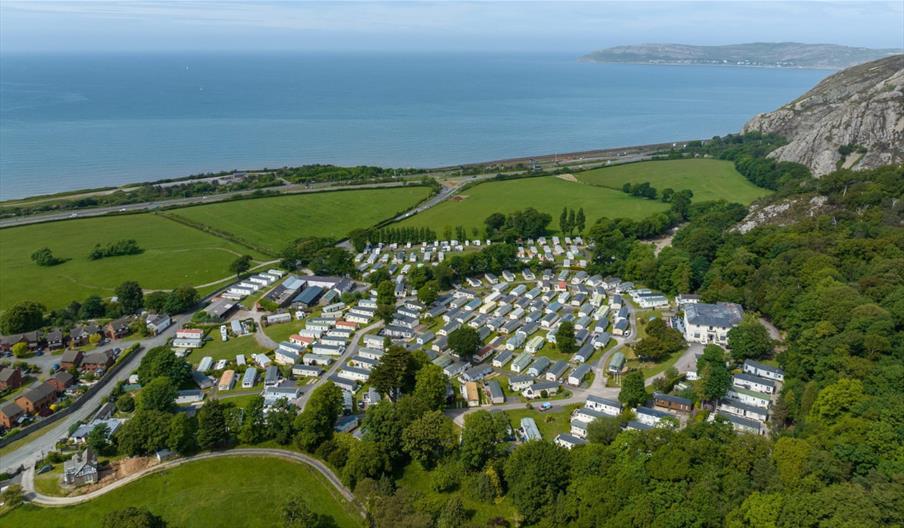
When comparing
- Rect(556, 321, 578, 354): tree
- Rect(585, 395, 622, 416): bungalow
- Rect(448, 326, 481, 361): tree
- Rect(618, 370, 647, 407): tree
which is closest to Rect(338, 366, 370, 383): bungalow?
Rect(448, 326, 481, 361): tree

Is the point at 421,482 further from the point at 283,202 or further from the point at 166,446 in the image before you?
the point at 283,202

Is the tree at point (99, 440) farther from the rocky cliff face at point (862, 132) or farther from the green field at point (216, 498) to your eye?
the rocky cliff face at point (862, 132)

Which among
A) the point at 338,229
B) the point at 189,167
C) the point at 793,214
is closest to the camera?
the point at 793,214

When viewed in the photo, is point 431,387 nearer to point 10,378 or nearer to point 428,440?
point 428,440

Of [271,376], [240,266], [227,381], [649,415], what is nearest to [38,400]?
[227,381]

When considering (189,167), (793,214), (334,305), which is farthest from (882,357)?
(189,167)

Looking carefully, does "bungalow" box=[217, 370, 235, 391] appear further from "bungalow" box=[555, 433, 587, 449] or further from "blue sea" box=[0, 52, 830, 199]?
"blue sea" box=[0, 52, 830, 199]
